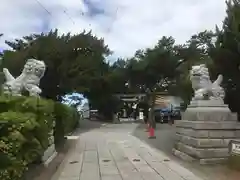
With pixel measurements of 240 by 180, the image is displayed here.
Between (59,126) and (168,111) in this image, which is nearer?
(59,126)

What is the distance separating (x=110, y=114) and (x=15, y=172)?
139 feet

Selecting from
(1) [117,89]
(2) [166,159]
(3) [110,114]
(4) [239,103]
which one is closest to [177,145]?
(2) [166,159]

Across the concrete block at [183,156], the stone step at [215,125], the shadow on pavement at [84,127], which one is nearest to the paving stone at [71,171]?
the concrete block at [183,156]

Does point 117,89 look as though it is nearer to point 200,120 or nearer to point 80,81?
point 80,81

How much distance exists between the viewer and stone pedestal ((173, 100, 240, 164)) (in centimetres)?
1126

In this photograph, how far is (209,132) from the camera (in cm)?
1138

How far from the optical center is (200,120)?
11.6 m

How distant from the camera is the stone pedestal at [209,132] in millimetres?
11258

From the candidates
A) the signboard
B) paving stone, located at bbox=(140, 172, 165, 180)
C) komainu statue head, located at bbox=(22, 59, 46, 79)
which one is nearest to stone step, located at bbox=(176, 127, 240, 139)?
the signboard

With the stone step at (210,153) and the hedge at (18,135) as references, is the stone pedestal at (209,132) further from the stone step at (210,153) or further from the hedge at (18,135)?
the hedge at (18,135)

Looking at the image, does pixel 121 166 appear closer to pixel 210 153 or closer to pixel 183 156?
pixel 183 156

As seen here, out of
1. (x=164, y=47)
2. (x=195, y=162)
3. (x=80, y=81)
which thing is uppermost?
(x=164, y=47)

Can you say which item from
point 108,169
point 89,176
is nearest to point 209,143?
point 108,169

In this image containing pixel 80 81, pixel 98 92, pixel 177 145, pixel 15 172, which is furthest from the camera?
pixel 98 92
